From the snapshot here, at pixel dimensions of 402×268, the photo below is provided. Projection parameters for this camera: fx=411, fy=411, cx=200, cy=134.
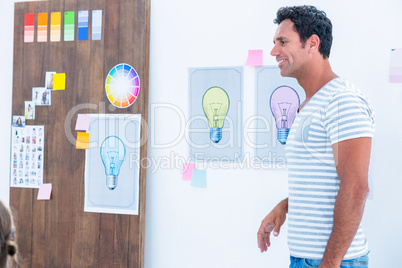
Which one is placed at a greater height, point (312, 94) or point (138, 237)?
point (312, 94)

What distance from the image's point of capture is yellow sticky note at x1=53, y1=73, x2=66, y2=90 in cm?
209

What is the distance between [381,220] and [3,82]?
2.02 meters

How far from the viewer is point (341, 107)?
3.47 ft

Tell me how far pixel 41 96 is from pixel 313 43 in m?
1.47

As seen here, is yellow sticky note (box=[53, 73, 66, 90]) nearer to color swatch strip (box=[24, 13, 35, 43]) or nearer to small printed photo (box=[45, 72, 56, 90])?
small printed photo (box=[45, 72, 56, 90])

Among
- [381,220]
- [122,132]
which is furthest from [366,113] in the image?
[122,132]

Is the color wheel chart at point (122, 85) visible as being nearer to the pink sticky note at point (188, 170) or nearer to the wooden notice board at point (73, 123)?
the wooden notice board at point (73, 123)

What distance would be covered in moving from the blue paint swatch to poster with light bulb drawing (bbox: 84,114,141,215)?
40 centimetres

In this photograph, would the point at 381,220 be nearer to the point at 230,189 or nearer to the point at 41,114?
the point at 230,189

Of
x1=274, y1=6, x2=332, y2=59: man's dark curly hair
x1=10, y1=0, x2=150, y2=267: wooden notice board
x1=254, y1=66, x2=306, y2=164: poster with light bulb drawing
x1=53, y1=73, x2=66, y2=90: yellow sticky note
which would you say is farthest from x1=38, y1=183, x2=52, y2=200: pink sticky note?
x1=274, y1=6, x2=332, y2=59: man's dark curly hair

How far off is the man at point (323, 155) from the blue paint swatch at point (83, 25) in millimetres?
1134

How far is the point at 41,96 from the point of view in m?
2.14

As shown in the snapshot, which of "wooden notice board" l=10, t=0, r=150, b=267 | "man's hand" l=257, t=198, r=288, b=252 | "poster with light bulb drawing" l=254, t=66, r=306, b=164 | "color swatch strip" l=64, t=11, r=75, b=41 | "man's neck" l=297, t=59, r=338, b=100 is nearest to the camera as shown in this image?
"man's neck" l=297, t=59, r=338, b=100

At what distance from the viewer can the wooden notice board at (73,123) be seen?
6.47 ft
